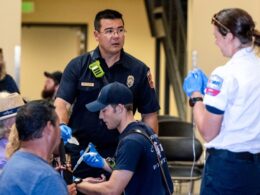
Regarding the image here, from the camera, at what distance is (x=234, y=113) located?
2.73 m

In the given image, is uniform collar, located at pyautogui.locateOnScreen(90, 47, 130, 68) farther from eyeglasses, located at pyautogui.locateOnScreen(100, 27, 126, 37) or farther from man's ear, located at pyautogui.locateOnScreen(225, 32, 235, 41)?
man's ear, located at pyautogui.locateOnScreen(225, 32, 235, 41)

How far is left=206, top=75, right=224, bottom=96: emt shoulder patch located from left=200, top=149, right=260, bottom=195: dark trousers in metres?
0.27

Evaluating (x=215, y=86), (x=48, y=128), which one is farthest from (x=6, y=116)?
(x=215, y=86)

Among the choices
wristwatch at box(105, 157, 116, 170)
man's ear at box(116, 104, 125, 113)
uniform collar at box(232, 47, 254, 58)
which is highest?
uniform collar at box(232, 47, 254, 58)

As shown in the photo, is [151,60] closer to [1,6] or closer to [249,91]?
[1,6]

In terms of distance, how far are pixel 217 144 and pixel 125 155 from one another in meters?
0.42

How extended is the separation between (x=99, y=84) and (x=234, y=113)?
1.08m

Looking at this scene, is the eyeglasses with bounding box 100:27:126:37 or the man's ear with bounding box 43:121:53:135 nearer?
the man's ear with bounding box 43:121:53:135

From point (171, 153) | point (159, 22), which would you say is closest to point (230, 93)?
point (171, 153)

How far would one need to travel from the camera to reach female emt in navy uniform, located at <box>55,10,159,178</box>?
142 inches

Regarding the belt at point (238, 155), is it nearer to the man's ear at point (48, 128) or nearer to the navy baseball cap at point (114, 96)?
the navy baseball cap at point (114, 96)

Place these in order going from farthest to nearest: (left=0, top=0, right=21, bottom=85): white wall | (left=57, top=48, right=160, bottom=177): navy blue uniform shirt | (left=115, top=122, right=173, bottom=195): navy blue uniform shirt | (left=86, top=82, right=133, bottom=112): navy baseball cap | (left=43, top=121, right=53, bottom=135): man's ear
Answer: (left=0, top=0, right=21, bottom=85): white wall → (left=57, top=48, right=160, bottom=177): navy blue uniform shirt → (left=86, top=82, right=133, bottom=112): navy baseball cap → (left=115, top=122, right=173, bottom=195): navy blue uniform shirt → (left=43, top=121, right=53, bottom=135): man's ear

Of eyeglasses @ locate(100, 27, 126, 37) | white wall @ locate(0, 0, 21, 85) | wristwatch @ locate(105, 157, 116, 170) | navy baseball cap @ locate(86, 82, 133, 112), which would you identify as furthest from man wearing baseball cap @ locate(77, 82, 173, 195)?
white wall @ locate(0, 0, 21, 85)

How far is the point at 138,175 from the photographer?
2893 millimetres
